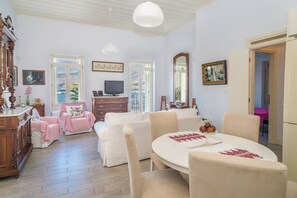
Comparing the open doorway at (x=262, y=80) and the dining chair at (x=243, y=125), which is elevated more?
the open doorway at (x=262, y=80)

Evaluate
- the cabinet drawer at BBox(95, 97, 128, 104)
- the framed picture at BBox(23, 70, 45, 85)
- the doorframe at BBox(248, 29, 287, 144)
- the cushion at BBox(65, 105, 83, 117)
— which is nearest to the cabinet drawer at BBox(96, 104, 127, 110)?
the cabinet drawer at BBox(95, 97, 128, 104)

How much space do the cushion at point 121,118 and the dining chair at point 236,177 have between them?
221cm

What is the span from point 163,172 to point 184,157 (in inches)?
16.3

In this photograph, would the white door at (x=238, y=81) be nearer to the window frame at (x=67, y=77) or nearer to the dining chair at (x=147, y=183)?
the dining chair at (x=147, y=183)

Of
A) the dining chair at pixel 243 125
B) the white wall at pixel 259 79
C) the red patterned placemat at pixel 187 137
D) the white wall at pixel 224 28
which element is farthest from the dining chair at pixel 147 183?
the white wall at pixel 259 79

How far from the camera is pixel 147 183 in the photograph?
160cm

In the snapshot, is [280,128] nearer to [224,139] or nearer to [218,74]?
[218,74]

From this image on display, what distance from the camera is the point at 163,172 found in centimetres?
180

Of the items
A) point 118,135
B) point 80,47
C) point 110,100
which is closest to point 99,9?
point 80,47

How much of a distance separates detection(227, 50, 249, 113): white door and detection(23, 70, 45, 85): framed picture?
5.44m

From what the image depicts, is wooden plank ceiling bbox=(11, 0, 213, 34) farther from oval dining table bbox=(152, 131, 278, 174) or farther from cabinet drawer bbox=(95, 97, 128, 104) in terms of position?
oval dining table bbox=(152, 131, 278, 174)

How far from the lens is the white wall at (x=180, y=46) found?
234 inches

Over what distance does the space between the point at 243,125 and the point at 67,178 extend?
2.55m

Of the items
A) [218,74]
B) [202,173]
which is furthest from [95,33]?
[202,173]
